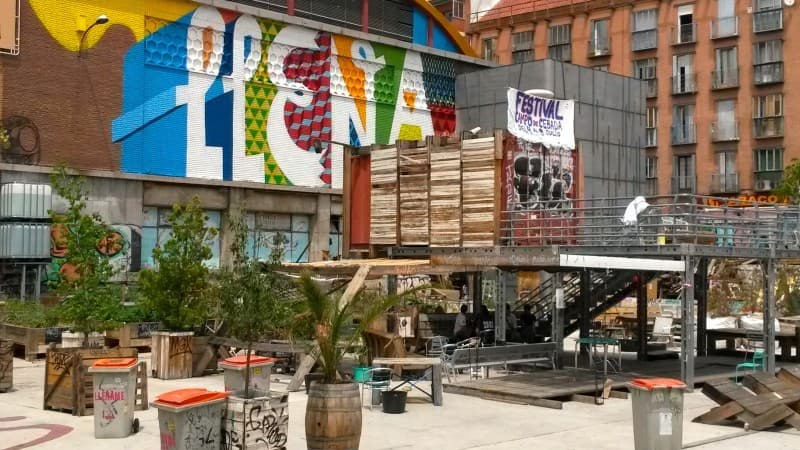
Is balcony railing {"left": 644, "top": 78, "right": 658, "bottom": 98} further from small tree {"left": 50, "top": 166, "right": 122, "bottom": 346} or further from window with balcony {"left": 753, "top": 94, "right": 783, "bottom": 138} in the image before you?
small tree {"left": 50, "top": 166, "right": 122, "bottom": 346}

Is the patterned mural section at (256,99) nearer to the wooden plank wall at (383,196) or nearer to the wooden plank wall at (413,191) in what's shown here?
the wooden plank wall at (383,196)

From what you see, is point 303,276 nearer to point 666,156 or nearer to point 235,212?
point 235,212

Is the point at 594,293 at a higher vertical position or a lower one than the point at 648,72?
lower

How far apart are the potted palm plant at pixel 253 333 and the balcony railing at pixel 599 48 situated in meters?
55.2

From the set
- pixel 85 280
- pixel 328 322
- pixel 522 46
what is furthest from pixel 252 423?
pixel 522 46

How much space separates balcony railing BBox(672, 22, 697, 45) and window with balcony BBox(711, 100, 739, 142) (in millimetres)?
4754

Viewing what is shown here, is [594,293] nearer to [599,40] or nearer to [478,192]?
[478,192]

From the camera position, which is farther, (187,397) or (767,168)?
(767,168)

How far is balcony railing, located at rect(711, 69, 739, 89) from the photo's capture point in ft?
202

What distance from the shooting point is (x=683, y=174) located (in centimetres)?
6431

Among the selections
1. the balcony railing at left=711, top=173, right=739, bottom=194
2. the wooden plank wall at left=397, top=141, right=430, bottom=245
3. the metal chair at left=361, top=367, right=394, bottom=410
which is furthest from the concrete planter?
the balcony railing at left=711, top=173, right=739, bottom=194

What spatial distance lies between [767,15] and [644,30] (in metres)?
8.11

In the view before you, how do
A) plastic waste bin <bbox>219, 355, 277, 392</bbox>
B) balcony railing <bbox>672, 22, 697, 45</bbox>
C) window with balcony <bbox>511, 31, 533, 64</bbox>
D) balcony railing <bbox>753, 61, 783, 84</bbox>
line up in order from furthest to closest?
A: window with balcony <bbox>511, 31, 533, 64</bbox>, balcony railing <bbox>672, 22, 697, 45</bbox>, balcony railing <bbox>753, 61, 783, 84</bbox>, plastic waste bin <bbox>219, 355, 277, 392</bbox>

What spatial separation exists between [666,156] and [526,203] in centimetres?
4393
